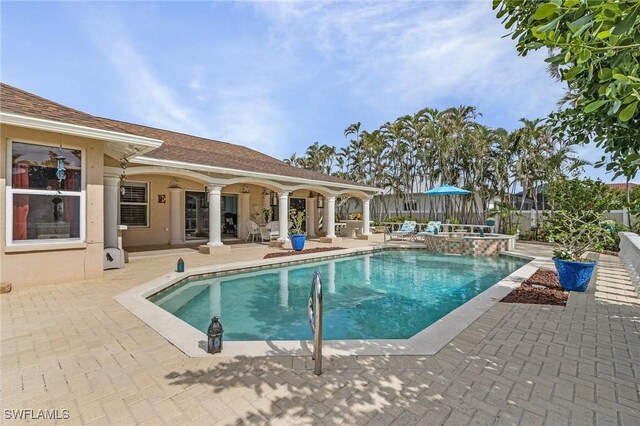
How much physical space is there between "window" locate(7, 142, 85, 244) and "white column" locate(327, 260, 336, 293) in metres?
6.27

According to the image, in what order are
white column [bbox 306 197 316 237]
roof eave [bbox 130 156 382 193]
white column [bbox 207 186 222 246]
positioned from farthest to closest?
white column [bbox 306 197 316 237] → white column [bbox 207 186 222 246] → roof eave [bbox 130 156 382 193]

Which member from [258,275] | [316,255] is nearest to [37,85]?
[258,275]

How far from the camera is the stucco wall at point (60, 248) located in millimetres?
6047

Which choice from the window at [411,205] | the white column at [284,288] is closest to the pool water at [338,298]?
the white column at [284,288]

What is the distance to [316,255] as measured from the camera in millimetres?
11867

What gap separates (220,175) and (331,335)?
8793 millimetres

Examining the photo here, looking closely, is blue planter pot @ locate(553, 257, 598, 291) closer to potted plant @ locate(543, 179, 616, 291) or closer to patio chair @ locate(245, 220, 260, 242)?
potted plant @ locate(543, 179, 616, 291)

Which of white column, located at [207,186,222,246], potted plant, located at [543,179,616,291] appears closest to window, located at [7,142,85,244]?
white column, located at [207,186,222,246]

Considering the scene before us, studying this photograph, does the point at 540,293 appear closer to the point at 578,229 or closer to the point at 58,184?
the point at 578,229

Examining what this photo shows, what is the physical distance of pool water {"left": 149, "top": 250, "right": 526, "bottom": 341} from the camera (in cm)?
559

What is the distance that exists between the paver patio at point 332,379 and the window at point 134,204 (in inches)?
346

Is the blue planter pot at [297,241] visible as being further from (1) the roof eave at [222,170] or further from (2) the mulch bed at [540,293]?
(2) the mulch bed at [540,293]

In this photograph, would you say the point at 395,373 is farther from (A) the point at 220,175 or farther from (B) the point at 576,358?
(A) the point at 220,175

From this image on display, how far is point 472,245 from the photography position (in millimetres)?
13766
